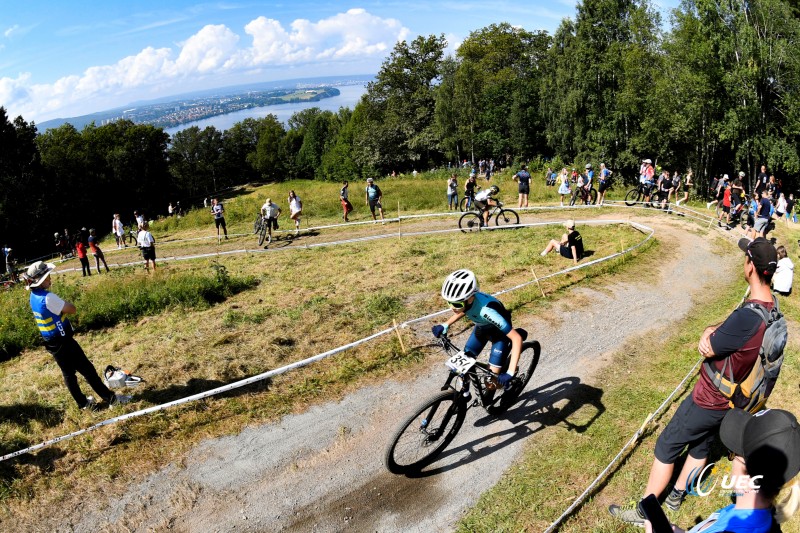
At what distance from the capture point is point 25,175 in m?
49.8

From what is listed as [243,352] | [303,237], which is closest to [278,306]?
[243,352]

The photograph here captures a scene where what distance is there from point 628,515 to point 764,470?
9.81 ft

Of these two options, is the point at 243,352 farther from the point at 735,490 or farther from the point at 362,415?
the point at 735,490

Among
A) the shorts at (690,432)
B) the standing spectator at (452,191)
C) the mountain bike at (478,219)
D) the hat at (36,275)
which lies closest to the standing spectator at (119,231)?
the standing spectator at (452,191)

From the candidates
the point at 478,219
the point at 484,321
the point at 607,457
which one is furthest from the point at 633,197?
the point at 484,321

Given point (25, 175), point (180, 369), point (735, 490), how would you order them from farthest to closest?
point (25, 175), point (180, 369), point (735, 490)

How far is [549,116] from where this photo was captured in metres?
53.8

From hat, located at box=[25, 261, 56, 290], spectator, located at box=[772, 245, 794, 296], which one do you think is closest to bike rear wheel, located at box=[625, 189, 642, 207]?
spectator, located at box=[772, 245, 794, 296]

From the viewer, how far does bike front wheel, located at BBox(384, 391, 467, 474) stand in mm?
5930

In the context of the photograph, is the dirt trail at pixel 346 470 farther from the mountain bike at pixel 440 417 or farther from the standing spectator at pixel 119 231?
the standing spectator at pixel 119 231

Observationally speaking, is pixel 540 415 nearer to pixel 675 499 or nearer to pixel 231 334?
pixel 675 499

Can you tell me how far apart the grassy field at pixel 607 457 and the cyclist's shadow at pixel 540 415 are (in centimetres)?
6

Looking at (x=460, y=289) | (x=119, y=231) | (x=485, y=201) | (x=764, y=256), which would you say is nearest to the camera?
(x=764, y=256)

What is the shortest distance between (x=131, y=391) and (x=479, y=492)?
604 centimetres
